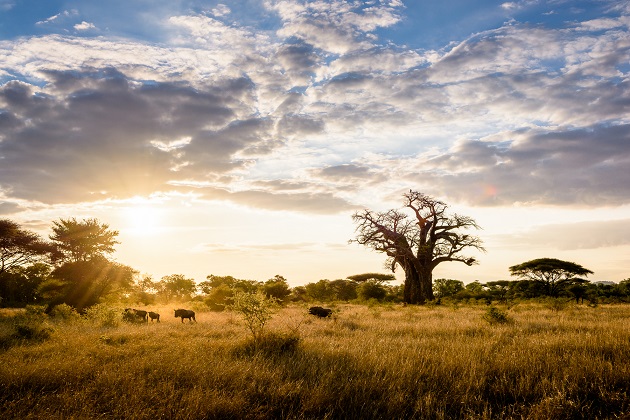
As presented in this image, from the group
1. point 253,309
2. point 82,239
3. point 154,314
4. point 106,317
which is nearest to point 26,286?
point 82,239

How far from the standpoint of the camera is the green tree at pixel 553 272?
43.5m

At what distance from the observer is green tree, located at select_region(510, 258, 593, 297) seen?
4350 centimetres

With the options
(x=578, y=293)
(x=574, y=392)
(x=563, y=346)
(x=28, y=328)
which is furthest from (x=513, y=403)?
(x=578, y=293)

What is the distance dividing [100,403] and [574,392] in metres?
6.95

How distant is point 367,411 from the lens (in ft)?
16.4

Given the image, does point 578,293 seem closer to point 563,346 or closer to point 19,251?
point 563,346

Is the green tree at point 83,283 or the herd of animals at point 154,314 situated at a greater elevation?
the green tree at point 83,283

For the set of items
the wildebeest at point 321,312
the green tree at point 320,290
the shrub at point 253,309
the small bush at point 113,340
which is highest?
the shrub at point 253,309

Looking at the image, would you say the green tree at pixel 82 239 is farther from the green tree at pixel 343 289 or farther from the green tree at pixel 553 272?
the green tree at pixel 553 272

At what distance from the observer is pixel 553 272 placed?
4434 cm

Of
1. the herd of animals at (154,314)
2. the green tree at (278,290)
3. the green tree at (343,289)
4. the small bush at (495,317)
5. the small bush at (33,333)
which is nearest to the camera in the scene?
the small bush at (33,333)

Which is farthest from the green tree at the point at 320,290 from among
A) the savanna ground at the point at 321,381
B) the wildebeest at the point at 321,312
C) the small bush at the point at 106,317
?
the savanna ground at the point at 321,381

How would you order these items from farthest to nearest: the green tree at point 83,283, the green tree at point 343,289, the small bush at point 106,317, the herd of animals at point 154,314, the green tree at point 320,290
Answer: the green tree at point 343,289 → the green tree at point 320,290 → the green tree at point 83,283 → the herd of animals at point 154,314 → the small bush at point 106,317

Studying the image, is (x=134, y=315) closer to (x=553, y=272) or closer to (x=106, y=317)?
(x=106, y=317)
